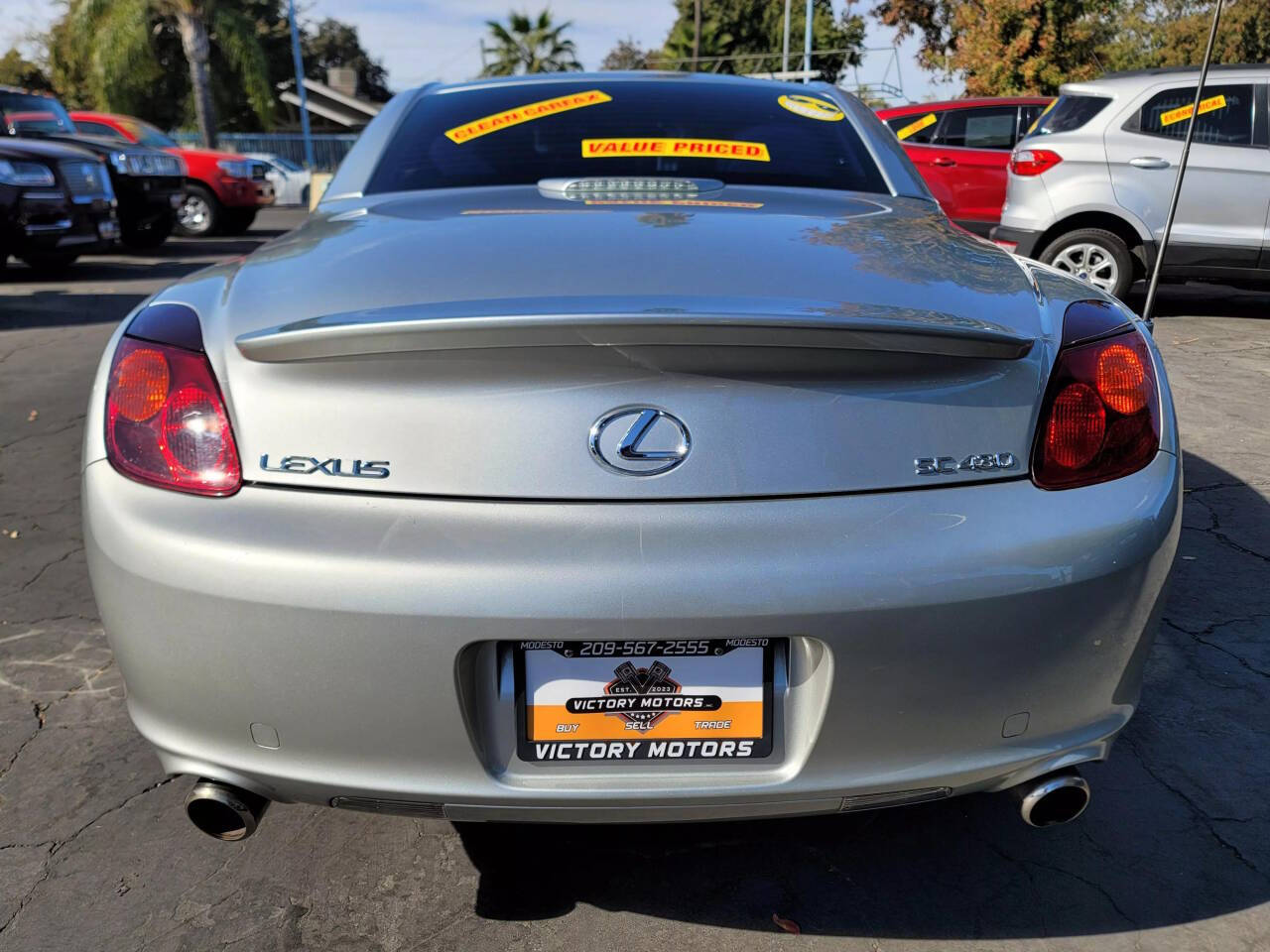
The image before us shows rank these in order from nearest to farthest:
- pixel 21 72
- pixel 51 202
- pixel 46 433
Result: pixel 46 433 → pixel 51 202 → pixel 21 72

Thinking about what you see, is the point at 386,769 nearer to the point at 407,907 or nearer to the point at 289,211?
the point at 407,907

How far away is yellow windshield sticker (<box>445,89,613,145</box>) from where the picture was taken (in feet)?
8.94

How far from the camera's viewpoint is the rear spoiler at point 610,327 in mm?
1478

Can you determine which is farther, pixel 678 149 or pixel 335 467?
pixel 678 149

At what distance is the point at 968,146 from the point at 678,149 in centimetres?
795

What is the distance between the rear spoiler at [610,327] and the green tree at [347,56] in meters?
57.4

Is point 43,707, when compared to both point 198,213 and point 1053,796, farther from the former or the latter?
point 198,213

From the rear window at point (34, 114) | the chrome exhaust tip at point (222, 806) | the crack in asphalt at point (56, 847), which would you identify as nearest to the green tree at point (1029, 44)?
the rear window at point (34, 114)

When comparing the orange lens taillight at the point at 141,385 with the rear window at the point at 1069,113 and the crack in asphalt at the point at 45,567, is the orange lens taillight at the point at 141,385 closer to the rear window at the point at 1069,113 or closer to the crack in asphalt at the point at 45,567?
the crack in asphalt at the point at 45,567

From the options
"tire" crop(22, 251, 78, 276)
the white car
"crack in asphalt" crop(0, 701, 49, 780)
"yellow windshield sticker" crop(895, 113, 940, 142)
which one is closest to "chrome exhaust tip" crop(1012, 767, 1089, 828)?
"crack in asphalt" crop(0, 701, 49, 780)

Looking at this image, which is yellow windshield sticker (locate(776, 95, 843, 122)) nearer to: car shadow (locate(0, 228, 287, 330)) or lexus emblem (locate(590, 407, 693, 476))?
lexus emblem (locate(590, 407, 693, 476))

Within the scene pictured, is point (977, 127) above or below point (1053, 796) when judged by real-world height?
above

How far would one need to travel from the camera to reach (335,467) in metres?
1.52

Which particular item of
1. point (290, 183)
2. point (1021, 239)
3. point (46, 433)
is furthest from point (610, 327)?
point (290, 183)
